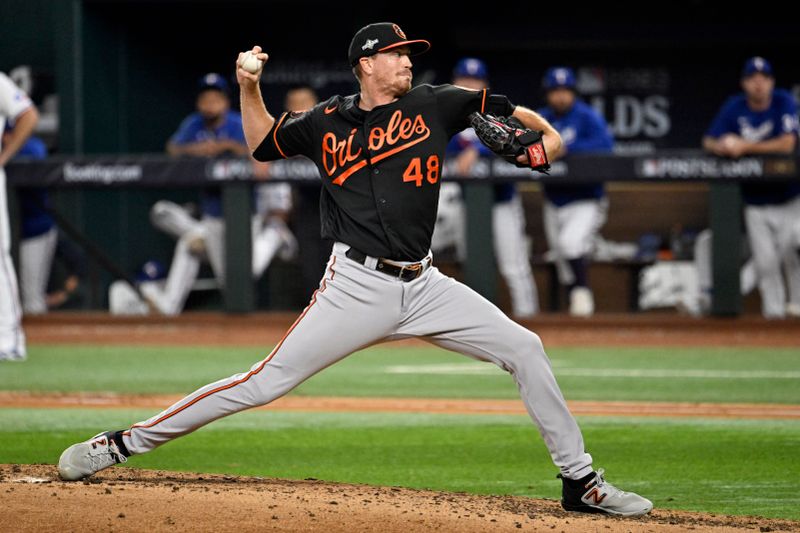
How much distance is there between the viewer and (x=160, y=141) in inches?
556

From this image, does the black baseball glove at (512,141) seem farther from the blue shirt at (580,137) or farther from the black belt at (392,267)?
the blue shirt at (580,137)

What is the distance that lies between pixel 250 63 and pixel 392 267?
0.84 m

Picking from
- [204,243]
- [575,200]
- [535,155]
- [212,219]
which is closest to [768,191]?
[575,200]

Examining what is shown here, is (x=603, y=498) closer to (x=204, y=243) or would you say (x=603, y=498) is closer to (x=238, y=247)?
(x=238, y=247)

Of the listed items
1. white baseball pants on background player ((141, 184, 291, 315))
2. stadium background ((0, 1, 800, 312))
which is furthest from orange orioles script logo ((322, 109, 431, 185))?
stadium background ((0, 1, 800, 312))

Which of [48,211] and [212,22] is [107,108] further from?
[48,211]

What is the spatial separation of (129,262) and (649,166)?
18.4 ft

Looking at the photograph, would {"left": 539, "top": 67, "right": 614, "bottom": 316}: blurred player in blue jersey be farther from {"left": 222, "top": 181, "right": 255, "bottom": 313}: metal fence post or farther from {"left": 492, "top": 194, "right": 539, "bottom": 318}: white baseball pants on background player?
{"left": 222, "top": 181, "right": 255, "bottom": 313}: metal fence post

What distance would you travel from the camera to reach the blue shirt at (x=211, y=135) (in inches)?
441

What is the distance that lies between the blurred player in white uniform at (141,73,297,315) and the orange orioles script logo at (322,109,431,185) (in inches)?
253

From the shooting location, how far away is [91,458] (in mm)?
4512

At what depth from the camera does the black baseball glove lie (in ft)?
14.3

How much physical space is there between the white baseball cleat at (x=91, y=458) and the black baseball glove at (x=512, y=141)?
1.61m

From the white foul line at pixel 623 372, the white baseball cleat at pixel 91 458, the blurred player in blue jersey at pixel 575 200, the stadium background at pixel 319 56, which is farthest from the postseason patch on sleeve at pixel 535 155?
the stadium background at pixel 319 56
